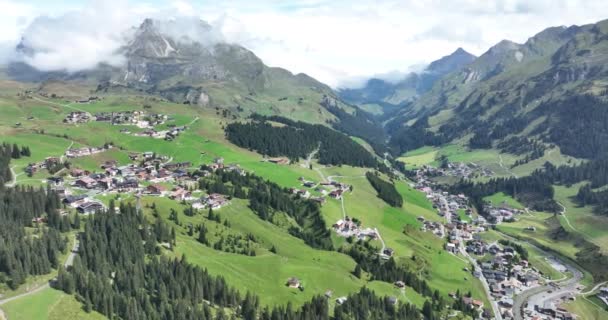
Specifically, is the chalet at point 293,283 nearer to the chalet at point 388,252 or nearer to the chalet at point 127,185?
the chalet at point 388,252

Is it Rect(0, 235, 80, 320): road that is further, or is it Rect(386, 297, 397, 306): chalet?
Rect(386, 297, 397, 306): chalet

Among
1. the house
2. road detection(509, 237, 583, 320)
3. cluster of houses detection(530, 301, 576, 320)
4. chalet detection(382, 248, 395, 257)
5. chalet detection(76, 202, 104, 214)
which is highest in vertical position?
chalet detection(76, 202, 104, 214)

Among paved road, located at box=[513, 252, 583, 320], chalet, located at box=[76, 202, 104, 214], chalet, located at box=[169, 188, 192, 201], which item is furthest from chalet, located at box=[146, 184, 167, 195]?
paved road, located at box=[513, 252, 583, 320]

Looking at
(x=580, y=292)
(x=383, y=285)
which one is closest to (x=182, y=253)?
(x=383, y=285)

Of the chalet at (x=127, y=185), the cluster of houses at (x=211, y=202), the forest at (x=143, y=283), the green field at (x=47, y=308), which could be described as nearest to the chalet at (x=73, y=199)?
the chalet at (x=127, y=185)

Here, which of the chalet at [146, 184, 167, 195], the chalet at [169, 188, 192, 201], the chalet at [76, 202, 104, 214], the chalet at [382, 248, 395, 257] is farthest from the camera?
the chalet at [382, 248, 395, 257]

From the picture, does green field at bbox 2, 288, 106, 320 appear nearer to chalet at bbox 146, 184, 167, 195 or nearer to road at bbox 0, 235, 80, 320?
road at bbox 0, 235, 80, 320

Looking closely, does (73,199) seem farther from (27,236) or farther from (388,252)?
(388,252)

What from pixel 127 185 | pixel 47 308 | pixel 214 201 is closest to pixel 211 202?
pixel 214 201
